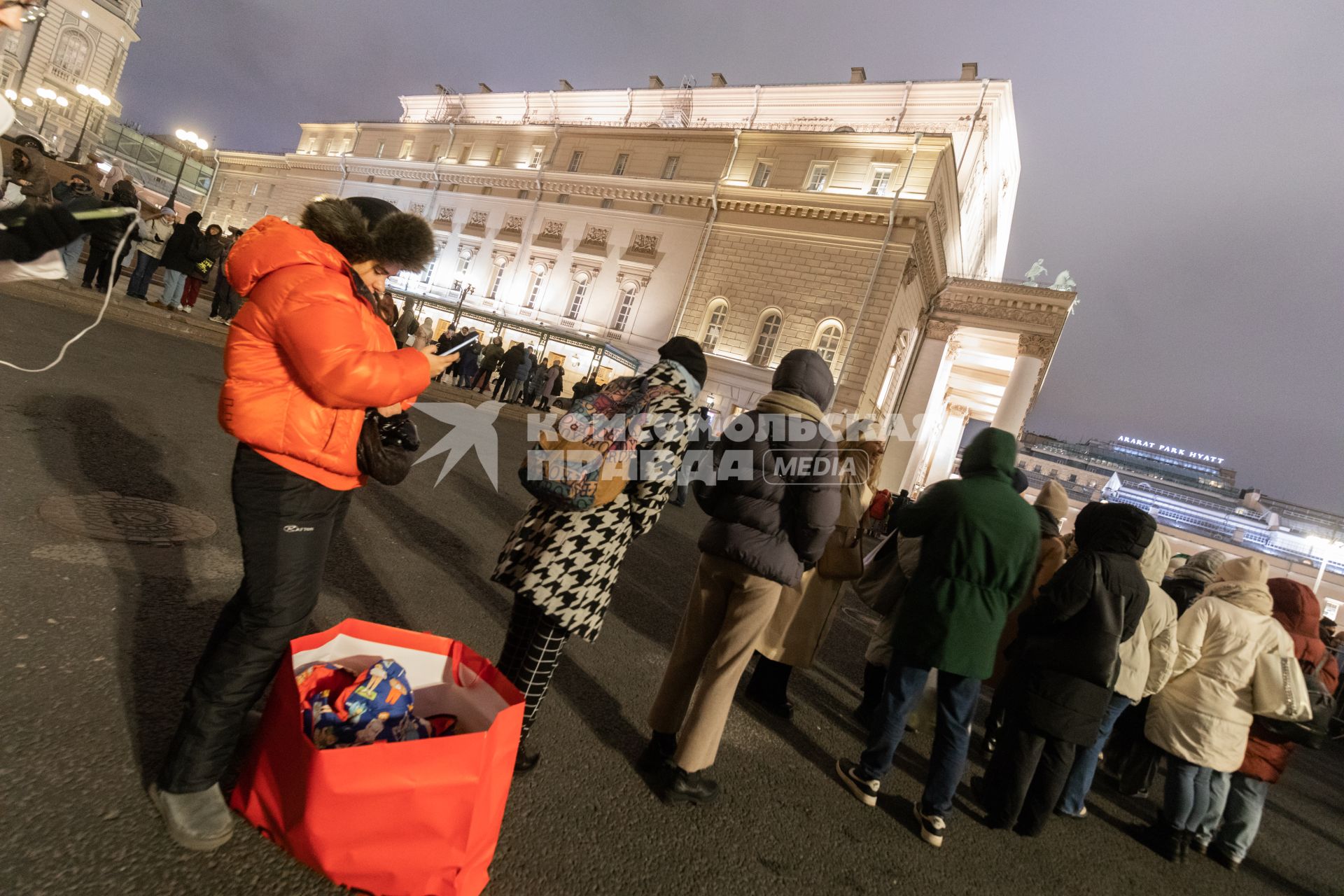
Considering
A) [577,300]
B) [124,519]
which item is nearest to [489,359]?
[577,300]

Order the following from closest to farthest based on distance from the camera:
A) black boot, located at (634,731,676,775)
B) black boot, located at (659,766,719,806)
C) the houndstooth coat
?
the houndstooth coat, black boot, located at (659,766,719,806), black boot, located at (634,731,676,775)

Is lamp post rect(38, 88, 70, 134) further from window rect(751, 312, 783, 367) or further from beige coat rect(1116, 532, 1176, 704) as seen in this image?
beige coat rect(1116, 532, 1176, 704)

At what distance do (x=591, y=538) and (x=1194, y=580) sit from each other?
4.77m

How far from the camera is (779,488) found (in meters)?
2.90

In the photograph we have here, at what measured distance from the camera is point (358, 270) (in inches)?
78.2

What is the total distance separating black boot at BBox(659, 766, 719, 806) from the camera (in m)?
2.78

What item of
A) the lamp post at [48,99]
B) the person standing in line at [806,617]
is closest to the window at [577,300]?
the person standing in line at [806,617]

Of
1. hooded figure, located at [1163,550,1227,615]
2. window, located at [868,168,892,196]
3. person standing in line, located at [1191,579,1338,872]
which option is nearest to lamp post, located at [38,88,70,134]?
window, located at [868,168,892,196]

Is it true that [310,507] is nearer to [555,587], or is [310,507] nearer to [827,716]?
[555,587]

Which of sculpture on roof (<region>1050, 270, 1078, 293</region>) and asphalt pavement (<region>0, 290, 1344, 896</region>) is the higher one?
sculpture on roof (<region>1050, 270, 1078, 293</region>)

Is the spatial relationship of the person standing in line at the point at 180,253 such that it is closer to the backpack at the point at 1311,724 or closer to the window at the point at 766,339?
the backpack at the point at 1311,724

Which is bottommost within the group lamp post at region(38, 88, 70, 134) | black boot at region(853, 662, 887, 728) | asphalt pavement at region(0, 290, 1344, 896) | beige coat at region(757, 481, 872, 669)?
asphalt pavement at region(0, 290, 1344, 896)

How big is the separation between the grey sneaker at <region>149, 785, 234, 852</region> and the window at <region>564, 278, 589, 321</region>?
31.3 m

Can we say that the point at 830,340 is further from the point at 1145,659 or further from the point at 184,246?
the point at 1145,659
